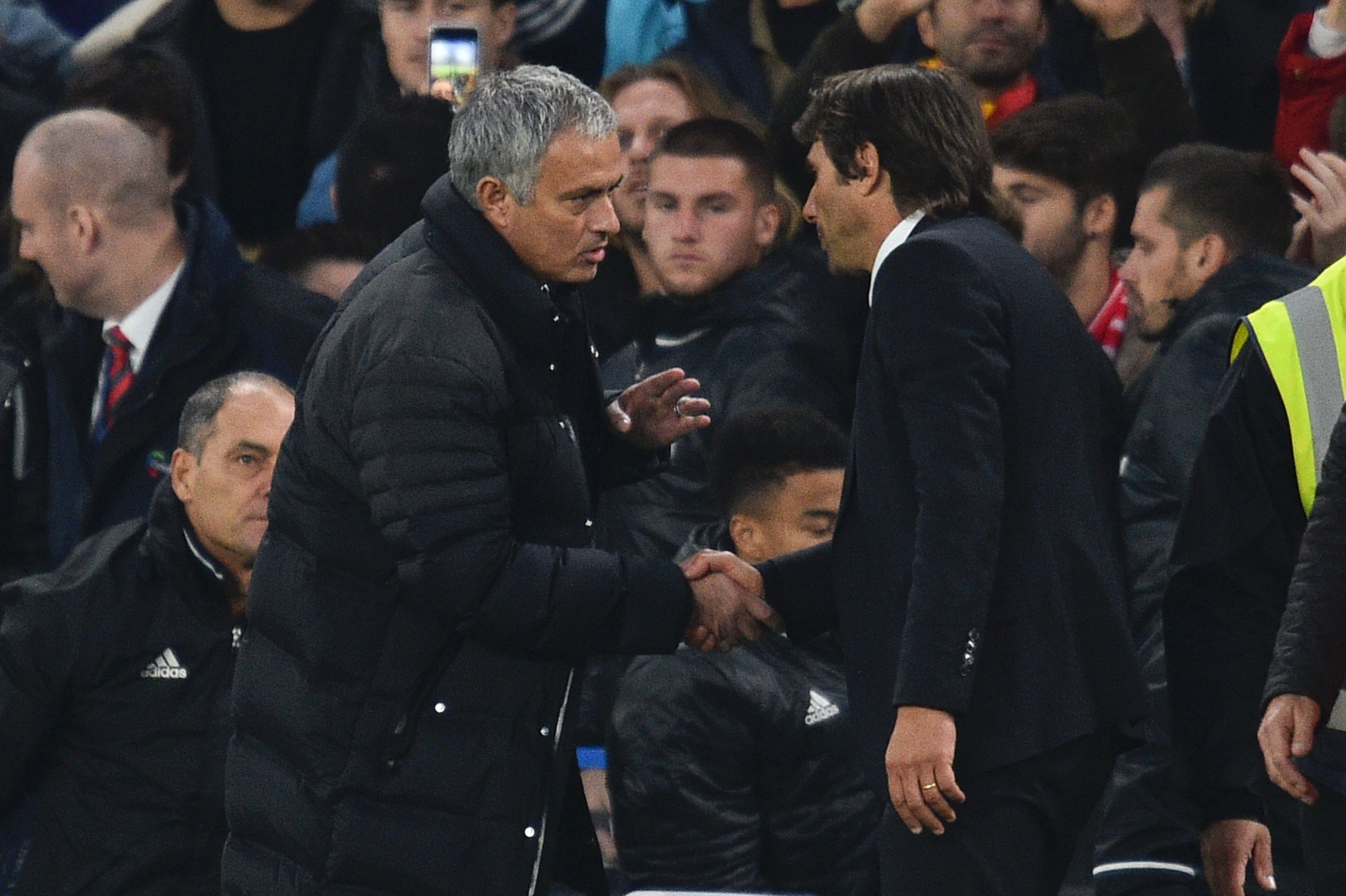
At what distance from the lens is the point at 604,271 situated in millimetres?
6406

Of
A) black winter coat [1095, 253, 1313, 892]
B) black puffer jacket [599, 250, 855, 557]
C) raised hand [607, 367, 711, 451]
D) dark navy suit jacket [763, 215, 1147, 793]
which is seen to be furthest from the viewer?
black puffer jacket [599, 250, 855, 557]

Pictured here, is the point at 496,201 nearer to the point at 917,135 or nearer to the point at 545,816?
the point at 917,135

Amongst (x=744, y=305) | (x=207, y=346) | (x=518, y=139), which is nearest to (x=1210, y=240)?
(x=744, y=305)

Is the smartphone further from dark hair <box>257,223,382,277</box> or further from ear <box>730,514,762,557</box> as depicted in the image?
ear <box>730,514,762,557</box>

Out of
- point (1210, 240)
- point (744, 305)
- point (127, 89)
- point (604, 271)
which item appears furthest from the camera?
point (127, 89)

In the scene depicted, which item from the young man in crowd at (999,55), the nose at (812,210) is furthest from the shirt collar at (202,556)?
the young man in crowd at (999,55)

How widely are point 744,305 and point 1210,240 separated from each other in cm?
114

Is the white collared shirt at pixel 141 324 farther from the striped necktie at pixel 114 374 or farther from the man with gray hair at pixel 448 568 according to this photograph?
the man with gray hair at pixel 448 568

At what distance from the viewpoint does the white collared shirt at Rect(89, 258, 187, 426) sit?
6105 mm

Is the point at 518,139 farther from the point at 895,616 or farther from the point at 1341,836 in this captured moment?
the point at 1341,836

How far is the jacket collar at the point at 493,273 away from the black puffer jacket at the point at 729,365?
5.43ft

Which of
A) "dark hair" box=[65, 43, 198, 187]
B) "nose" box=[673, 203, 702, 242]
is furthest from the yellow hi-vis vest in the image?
"dark hair" box=[65, 43, 198, 187]

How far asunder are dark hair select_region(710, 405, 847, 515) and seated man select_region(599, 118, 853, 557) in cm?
21

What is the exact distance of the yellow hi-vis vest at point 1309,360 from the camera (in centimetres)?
380
